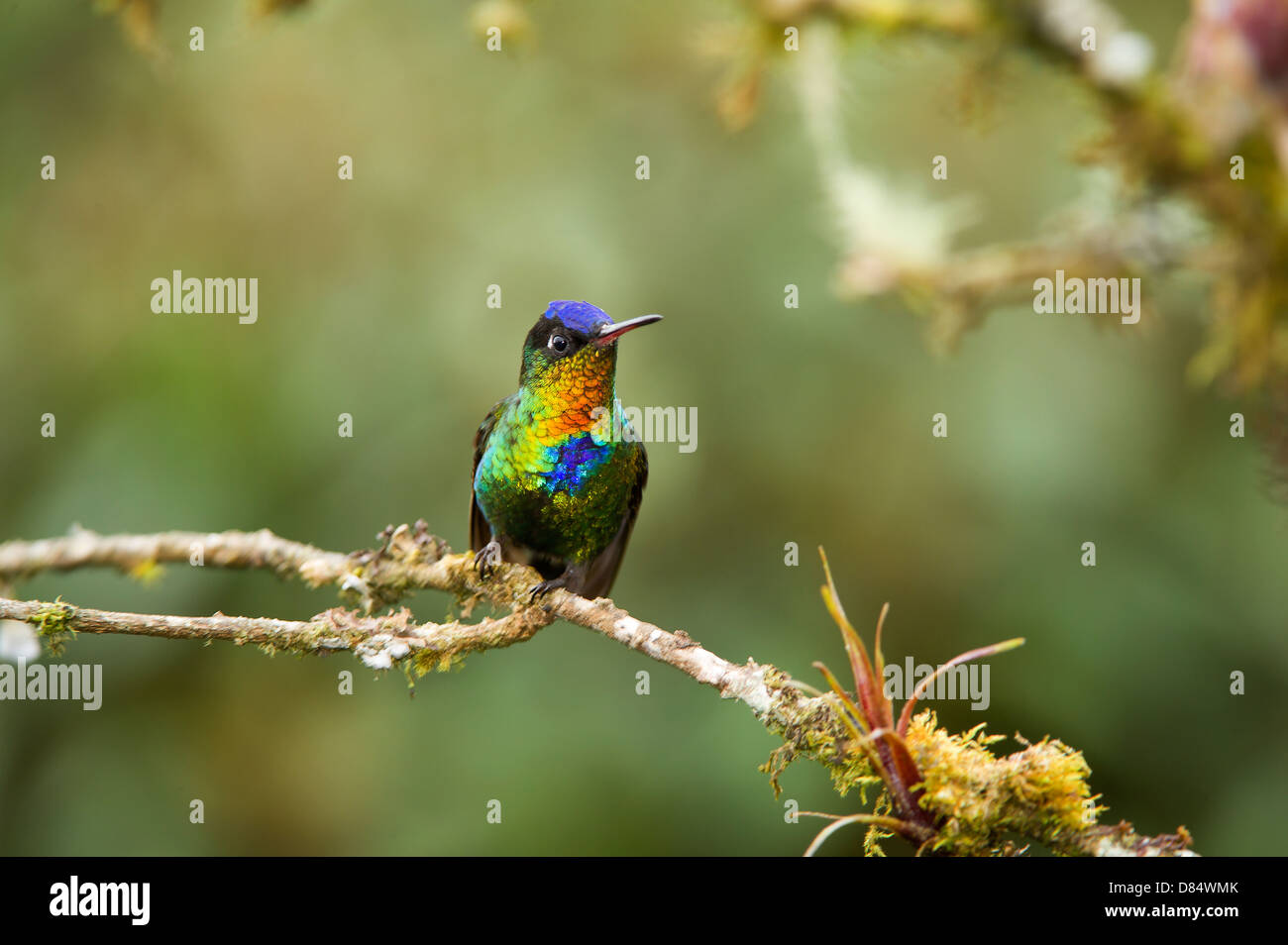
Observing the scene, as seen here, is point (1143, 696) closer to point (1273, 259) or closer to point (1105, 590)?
point (1105, 590)

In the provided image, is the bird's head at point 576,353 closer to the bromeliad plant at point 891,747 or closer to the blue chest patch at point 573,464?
the blue chest patch at point 573,464

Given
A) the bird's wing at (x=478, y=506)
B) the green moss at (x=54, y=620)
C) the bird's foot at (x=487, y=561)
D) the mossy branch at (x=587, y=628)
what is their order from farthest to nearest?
the bird's wing at (x=478, y=506), the bird's foot at (x=487, y=561), the green moss at (x=54, y=620), the mossy branch at (x=587, y=628)

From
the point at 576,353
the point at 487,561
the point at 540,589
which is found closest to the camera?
the point at 540,589

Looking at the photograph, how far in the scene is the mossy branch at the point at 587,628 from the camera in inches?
60.0

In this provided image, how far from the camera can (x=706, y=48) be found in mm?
1980

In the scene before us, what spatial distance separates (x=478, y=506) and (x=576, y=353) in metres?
0.64

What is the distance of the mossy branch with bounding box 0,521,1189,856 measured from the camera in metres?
1.52

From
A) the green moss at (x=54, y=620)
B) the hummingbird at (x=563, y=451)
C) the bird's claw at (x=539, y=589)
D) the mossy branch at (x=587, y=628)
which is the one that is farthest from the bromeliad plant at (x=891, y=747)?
the hummingbird at (x=563, y=451)

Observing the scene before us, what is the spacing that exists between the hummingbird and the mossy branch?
0.92 ft

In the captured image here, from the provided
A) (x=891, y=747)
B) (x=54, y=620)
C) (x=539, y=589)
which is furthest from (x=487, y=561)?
(x=891, y=747)

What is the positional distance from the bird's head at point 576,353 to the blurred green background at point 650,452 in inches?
34.2

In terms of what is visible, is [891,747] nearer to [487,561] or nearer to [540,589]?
[540,589]

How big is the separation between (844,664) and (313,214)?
8.87 feet

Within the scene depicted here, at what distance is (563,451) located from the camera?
10.1ft
